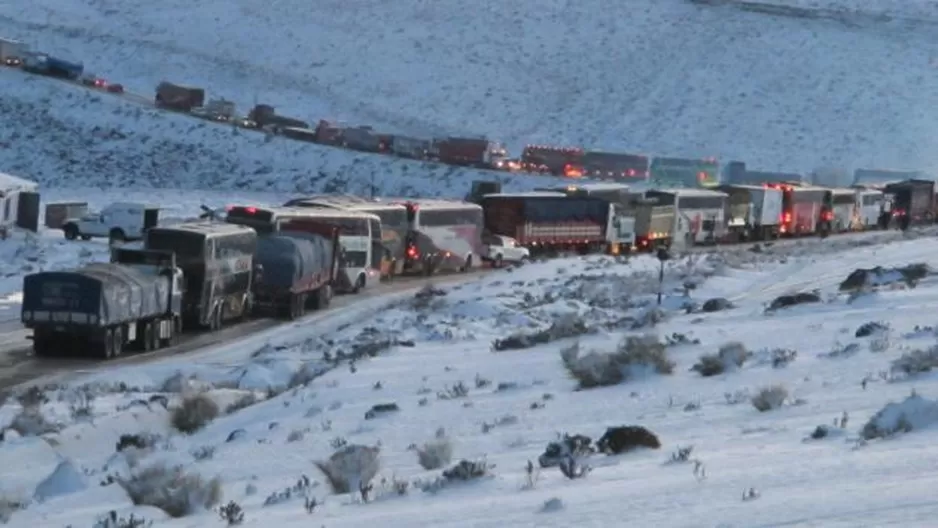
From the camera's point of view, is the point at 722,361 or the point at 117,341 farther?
the point at 117,341

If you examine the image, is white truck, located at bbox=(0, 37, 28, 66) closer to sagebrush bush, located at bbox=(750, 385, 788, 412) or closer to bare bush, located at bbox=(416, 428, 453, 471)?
sagebrush bush, located at bbox=(750, 385, 788, 412)

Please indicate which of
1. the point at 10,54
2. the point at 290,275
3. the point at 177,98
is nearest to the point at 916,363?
the point at 290,275

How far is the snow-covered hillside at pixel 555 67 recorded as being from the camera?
122m

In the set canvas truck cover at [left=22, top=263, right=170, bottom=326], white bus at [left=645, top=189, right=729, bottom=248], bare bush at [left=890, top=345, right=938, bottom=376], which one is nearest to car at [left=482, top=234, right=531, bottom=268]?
white bus at [left=645, top=189, right=729, bottom=248]

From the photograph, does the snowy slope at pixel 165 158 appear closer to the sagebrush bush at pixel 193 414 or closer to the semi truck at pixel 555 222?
the semi truck at pixel 555 222

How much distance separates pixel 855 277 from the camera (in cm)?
3825

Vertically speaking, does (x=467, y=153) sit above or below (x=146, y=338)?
above

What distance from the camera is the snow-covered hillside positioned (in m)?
122

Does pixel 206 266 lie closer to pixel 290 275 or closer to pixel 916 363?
pixel 290 275

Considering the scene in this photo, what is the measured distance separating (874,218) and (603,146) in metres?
27.8

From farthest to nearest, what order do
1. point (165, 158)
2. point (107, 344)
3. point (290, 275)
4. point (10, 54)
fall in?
point (10, 54) < point (165, 158) < point (290, 275) < point (107, 344)

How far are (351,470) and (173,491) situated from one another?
1.29 m

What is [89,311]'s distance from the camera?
33031mm

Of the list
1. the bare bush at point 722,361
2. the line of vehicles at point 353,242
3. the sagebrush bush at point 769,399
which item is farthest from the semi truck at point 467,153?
the sagebrush bush at point 769,399
